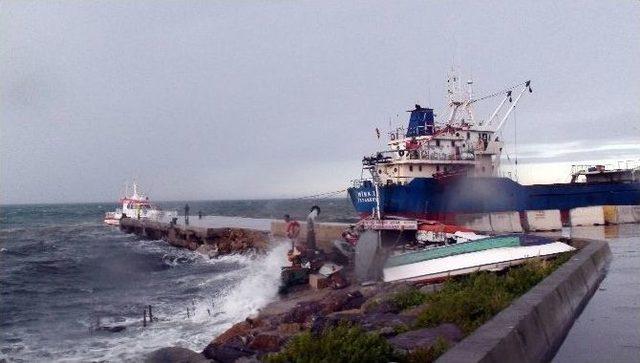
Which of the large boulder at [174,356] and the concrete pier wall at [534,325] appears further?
the large boulder at [174,356]

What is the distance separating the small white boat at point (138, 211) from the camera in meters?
67.4

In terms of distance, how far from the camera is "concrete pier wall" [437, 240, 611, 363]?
18.3 ft

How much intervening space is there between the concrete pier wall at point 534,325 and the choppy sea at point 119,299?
9019 millimetres

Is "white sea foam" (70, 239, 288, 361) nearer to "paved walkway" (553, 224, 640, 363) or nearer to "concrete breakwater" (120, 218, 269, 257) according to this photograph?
"paved walkway" (553, 224, 640, 363)

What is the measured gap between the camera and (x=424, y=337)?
24.1 feet

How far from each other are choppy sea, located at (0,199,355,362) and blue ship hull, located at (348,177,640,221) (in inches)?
297

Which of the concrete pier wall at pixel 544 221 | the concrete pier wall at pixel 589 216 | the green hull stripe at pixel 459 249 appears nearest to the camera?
the green hull stripe at pixel 459 249

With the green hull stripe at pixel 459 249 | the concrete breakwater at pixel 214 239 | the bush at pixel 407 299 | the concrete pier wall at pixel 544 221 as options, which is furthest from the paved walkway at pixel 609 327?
the concrete breakwater at pixel 214 239

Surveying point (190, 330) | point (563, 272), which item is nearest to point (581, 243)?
point (563, 272)

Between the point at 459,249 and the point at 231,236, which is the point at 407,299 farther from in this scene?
the point at 231,236

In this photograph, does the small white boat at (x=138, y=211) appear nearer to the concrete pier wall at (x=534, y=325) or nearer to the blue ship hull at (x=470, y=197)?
the blue ship hull at (x=470, y=197)

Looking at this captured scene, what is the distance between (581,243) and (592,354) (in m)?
11.6

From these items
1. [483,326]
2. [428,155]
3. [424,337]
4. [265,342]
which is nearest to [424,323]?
[424,337]

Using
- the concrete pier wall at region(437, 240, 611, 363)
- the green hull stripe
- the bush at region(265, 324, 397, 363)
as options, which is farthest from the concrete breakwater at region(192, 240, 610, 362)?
the green hull stripe
